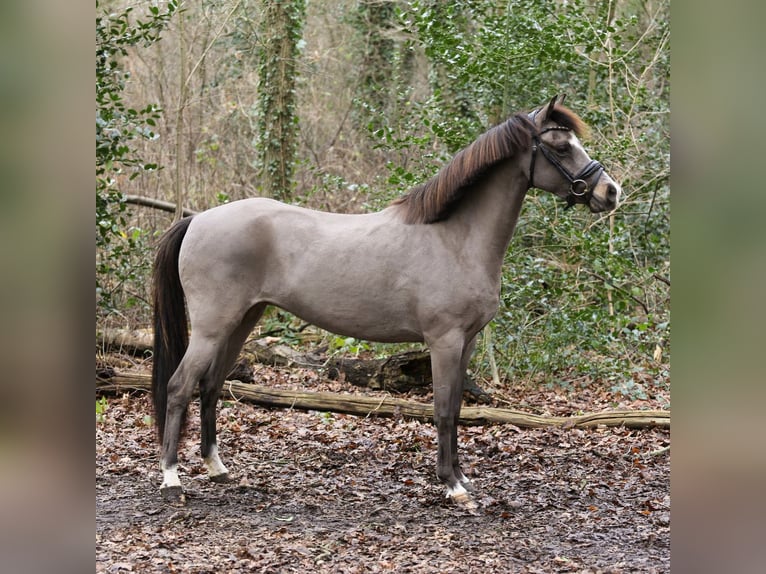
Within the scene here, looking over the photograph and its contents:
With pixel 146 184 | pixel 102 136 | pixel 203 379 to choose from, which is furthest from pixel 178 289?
pixel 146 184

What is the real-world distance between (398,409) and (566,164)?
3017mm

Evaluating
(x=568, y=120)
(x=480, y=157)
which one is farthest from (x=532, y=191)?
(x=480, y=157)

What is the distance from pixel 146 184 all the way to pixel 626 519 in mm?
8621

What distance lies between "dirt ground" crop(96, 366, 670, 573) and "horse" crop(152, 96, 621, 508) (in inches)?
16.5

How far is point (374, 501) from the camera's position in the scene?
482 centimetres

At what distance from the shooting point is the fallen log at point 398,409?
649cm

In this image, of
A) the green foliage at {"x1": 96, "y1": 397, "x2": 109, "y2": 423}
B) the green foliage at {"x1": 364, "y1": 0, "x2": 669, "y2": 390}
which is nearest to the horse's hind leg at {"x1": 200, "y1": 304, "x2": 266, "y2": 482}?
the green foliage at {"x1": 96, "y1": 397, "x2": 109, "y2": 423}

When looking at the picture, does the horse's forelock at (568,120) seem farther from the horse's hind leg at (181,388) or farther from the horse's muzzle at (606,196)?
the horse's hind leg at (181,388)

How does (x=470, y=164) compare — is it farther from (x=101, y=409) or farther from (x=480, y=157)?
(x=101, y=409)
